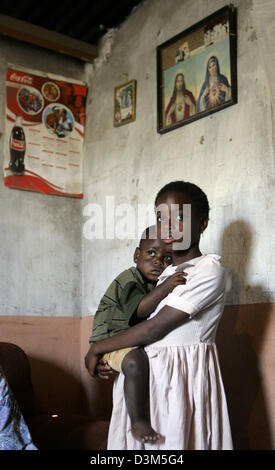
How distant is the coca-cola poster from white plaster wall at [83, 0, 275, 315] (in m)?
0.11

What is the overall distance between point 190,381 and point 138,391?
19cm

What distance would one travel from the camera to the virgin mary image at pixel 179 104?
319 cm

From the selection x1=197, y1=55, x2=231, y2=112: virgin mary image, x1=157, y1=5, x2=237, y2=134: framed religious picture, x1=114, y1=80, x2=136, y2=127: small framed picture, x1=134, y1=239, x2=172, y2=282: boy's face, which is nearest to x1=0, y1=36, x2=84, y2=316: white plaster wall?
x1=114, y1=80, x2=136, y2=127: small framed picture

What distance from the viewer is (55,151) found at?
4.07m

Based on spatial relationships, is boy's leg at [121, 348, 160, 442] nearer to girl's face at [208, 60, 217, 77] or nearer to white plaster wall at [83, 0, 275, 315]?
white plaster wall at [83, 0, 275, 315]

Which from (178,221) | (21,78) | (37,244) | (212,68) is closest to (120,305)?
(178,221)

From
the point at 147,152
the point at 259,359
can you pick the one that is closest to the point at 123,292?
the point at 259,359

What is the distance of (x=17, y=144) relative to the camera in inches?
153

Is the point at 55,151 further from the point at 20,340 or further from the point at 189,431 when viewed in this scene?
the point at 189,431

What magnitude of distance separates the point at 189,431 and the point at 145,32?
9.19ft

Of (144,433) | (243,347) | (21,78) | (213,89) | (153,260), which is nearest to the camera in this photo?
(144,433)

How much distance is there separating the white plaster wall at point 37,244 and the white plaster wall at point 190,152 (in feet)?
0.38

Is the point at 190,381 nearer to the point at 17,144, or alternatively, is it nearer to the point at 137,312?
the point at 137,312

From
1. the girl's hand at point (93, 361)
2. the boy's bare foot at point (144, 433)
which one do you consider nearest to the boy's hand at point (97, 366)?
the girl's hand at point (93, 361)
